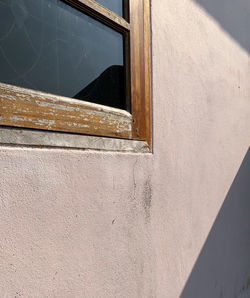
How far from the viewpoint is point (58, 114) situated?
1.17 m

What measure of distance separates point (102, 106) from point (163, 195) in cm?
64

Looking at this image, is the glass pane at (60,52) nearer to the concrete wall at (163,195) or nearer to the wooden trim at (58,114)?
the wooden trim at (58,114)

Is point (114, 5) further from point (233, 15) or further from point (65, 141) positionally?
point (233, 15)

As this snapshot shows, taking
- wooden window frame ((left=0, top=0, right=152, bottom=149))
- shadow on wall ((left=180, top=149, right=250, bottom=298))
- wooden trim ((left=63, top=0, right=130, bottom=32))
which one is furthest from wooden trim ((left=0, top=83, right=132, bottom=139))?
shadow on wall ((left=180, top=149, right=250, bottom=298))

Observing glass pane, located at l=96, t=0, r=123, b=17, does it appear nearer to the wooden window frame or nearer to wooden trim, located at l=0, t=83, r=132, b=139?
the wooden window frame

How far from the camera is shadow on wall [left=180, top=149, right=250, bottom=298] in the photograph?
2117mm

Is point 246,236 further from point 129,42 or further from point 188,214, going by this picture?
point 129,42

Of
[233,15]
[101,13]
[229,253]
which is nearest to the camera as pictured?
[101,13]

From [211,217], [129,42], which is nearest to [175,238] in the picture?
[211,217]

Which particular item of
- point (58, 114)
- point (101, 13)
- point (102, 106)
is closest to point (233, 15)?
point (101, 13)

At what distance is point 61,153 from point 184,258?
3.79ft

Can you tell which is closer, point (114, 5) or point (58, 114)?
point (58, 114)

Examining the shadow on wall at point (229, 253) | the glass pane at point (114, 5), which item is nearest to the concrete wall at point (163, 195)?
the shadow on wall at point (229, 253)

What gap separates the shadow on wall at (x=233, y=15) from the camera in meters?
2.34
